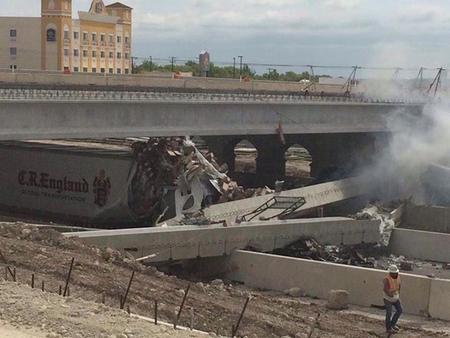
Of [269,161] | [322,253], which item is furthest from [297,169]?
[322,253]

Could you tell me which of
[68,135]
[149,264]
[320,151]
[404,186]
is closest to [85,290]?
[149,264]

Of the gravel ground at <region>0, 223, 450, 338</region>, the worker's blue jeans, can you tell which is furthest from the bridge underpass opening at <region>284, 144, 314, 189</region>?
the worker's blue jeans

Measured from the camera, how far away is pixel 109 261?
1733 cm

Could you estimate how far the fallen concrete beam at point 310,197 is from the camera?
1046 inches

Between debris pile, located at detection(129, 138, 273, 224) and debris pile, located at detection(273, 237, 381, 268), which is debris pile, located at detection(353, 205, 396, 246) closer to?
debris pile, located at detection(273, 237, 381, 268)

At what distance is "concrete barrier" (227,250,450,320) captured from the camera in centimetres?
1909

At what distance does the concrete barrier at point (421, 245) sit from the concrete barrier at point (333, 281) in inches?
335

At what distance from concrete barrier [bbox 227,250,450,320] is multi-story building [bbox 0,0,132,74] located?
45186 mm

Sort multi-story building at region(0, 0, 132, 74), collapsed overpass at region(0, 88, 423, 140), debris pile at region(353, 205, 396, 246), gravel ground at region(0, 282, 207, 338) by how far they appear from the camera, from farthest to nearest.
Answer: multi-story building at region(0, 0, 132, 74)
debris pile at region(353, 205, 396, 246)
collapsed overpass at region(0, 88, 423, 140)
gravel ground at region(0, 282, 207, 338)

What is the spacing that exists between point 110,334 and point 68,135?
15558 millimetres

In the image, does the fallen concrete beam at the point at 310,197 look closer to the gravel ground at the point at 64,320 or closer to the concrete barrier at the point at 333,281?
the concrete barrier at the point at 333,281

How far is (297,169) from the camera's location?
52.9 m

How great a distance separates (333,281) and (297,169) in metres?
32.7

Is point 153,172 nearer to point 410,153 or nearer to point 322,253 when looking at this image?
point 322,253
